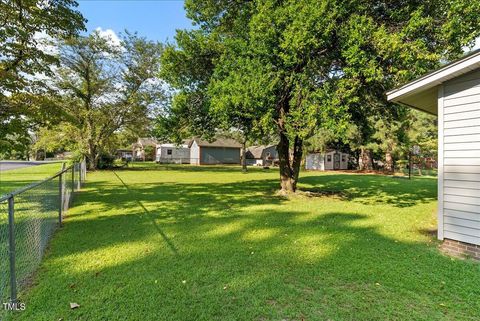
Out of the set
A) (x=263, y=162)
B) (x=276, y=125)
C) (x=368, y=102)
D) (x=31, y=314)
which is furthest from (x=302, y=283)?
(x=263, y=162)

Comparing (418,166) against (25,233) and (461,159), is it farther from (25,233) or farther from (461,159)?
(25,233)

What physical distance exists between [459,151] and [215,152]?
117ft

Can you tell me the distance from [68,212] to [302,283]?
6681mm

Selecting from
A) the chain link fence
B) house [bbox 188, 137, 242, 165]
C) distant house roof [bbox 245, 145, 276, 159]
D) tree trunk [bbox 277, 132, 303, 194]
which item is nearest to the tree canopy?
house [bbox 188, 137, 242, 165]

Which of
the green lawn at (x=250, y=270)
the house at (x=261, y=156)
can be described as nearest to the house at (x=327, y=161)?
the house at (x=261, y=156)

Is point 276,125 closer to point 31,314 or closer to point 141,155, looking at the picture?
point 31,314

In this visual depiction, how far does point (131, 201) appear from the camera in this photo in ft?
29.9

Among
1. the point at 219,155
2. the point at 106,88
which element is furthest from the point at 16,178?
Answer: the point at 219,155

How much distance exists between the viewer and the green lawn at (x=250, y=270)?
2.91m

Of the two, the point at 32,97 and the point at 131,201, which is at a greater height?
the point at 32,97

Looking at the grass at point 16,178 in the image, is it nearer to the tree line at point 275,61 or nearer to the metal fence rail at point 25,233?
the tree line at point 275,61

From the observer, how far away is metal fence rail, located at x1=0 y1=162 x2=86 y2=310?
9.78 feet

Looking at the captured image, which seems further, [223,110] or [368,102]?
[368,102]

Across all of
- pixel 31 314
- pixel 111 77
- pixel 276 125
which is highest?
pixel 111 77
